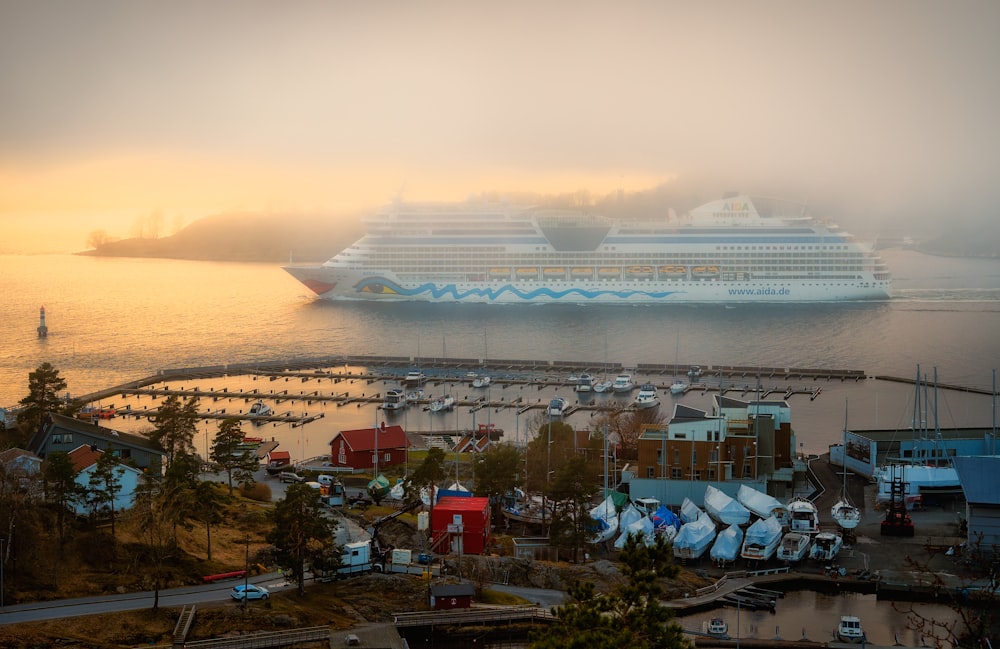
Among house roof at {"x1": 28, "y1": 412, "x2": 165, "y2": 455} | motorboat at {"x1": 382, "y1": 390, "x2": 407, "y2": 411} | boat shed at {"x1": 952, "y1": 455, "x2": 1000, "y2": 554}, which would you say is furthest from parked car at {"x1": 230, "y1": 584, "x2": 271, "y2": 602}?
motorboat at {"x1": 382, "y1": 390, "x2": 407, "y2": 411}

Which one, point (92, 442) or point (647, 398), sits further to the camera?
point (647, 398)

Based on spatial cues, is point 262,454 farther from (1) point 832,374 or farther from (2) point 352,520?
(1) point 832,374

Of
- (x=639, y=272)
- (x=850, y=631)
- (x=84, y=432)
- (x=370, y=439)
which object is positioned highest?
(x=639, y=272)

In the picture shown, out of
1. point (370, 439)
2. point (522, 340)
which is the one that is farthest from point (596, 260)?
point (370, 439)

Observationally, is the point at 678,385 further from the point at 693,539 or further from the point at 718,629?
the point at 718,629

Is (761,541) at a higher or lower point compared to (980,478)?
lower

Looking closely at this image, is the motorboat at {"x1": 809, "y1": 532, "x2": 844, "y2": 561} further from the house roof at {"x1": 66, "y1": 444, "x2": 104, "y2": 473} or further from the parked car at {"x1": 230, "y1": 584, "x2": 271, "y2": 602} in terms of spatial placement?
the house roof at {"x1": 66, "y1": 444, "x2": 104, "y2": 473}
